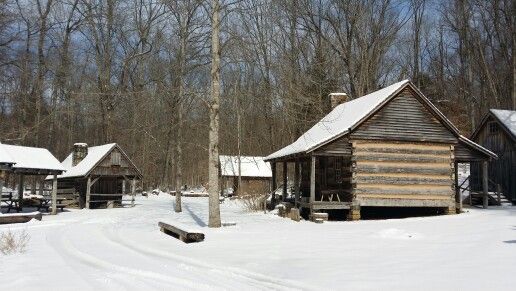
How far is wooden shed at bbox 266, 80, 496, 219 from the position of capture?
2230 centimetres

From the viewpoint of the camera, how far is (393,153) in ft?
75.3

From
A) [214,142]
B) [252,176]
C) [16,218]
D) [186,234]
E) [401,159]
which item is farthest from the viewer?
[252,176]

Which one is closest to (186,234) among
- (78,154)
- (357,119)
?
(357,119)

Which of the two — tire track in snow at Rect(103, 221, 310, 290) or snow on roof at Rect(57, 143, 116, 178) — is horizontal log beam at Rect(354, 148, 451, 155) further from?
snow on roof at Rect(57, 143, 116, 178)

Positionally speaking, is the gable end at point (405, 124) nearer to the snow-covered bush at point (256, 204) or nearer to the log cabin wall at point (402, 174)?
the log cabin wall at point (402, 174)

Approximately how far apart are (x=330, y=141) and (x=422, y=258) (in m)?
11.7

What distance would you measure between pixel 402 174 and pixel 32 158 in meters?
20.2

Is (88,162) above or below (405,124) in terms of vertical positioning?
below

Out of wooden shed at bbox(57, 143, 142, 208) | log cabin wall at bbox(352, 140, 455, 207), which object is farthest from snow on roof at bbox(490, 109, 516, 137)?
wooden shed at bbox(57, 143, 142, 208)

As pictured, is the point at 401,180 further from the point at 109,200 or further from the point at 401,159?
the point at 109,200

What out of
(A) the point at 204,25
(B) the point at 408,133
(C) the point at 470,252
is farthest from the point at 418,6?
(C) the point at 470,252

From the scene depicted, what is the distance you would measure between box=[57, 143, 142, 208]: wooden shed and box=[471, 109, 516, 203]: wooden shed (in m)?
24.2

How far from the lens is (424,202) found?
23.0 metres

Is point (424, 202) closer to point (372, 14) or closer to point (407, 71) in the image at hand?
point (372, 14)
